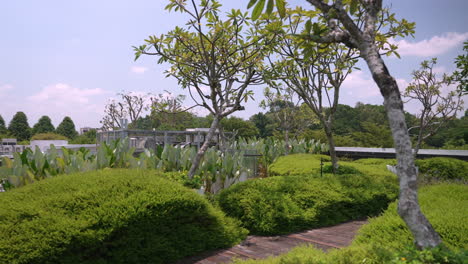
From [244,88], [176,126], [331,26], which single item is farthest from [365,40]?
[176,126]

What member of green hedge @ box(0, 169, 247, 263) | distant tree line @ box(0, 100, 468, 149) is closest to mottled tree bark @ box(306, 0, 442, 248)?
green hedge @ box(0, 169, 247, 263)

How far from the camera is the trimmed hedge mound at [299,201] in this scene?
4.56m

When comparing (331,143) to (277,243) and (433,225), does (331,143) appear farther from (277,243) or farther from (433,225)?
(433,225)

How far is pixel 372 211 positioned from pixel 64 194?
4.88 m

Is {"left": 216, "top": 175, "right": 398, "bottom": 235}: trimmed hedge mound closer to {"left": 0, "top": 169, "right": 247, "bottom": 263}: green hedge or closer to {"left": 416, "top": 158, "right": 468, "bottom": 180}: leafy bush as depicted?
{"left": 0, "top": 169, "right": 247, "bottom": 263}: green hedge

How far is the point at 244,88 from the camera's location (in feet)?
19.2

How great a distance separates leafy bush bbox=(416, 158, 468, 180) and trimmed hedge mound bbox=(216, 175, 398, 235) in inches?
194

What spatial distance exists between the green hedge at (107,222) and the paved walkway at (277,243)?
17cm

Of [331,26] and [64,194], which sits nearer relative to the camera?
[331,26]

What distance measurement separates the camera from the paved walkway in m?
3.62

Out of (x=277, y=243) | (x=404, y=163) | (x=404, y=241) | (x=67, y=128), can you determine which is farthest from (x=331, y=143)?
(x=67, y=128)

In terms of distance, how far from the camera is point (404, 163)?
6.98 ft

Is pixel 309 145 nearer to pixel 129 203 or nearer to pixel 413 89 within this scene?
pixel 413 89

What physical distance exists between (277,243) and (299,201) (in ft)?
3.47
